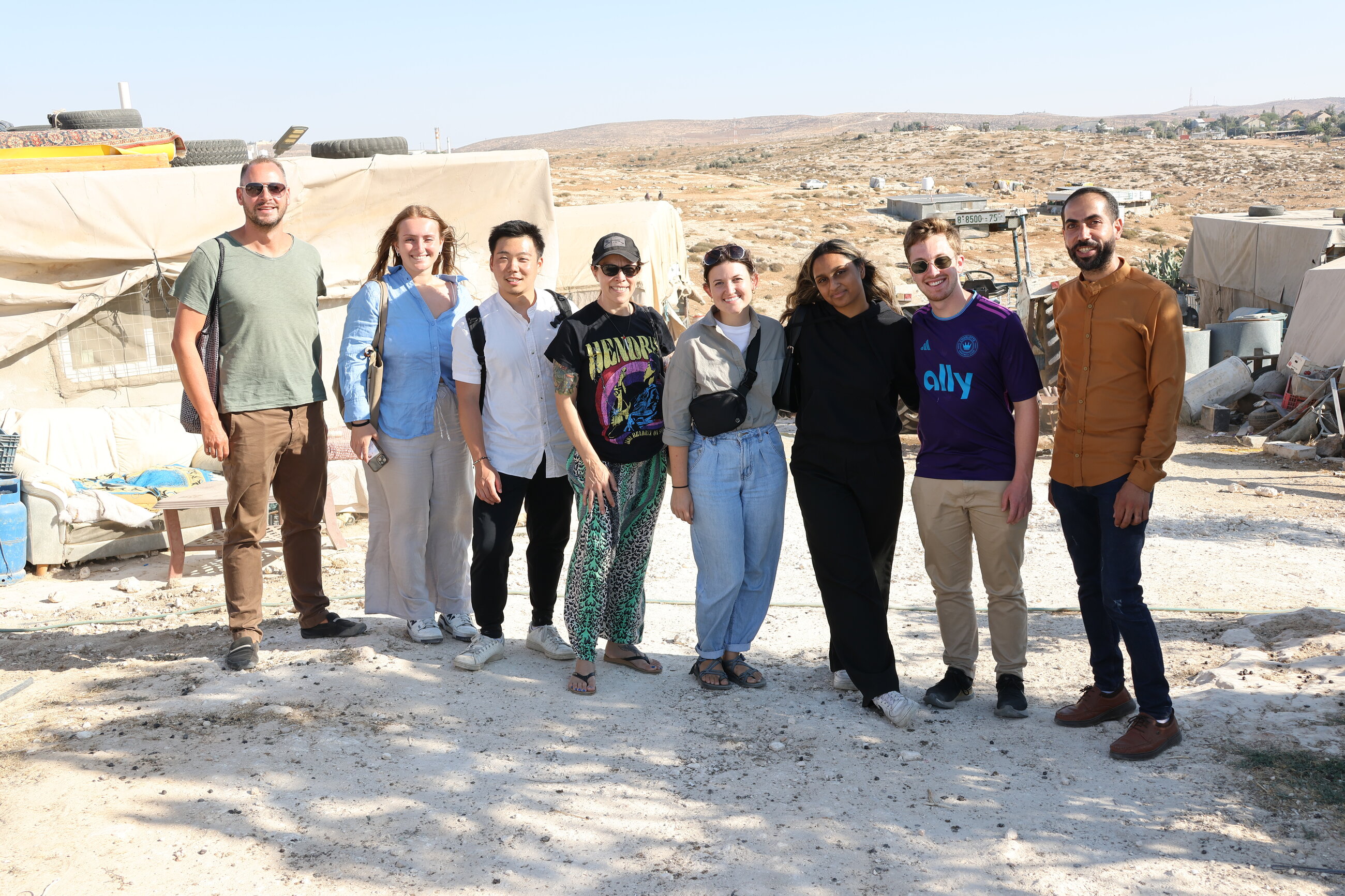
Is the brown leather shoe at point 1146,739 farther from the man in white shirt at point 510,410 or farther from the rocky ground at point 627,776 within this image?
the man in white shirt at point 510,410

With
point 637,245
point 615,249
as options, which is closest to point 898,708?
point 615,249

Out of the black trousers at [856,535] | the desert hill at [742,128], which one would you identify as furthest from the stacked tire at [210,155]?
the desert hill at [742,128]

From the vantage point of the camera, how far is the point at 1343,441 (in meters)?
10.8

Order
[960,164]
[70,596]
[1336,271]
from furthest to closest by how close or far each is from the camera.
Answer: [960,164] < [1336,271] < [70,596]

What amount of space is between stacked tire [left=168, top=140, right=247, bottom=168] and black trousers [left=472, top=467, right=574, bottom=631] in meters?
6.28

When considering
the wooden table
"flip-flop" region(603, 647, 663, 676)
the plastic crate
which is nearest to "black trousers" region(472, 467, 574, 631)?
"flip-flop" region(603, 647, 663, 676)

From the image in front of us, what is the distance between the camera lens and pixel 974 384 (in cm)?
381

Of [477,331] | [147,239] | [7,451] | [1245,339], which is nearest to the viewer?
[477,331]

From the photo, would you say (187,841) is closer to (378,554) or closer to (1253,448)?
(378,554)

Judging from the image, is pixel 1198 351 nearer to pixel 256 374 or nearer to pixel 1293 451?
pixel 1293 451

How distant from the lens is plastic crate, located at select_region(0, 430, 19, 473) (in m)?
6.96

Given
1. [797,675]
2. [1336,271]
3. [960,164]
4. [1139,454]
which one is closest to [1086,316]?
[1139,454]

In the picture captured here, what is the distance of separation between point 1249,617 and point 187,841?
16.0 ft

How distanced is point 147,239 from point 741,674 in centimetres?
635
